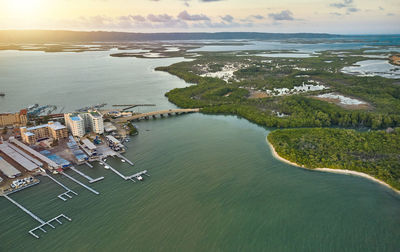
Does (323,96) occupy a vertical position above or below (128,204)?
above

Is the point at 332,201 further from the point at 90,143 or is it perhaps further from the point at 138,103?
the point at 138,103

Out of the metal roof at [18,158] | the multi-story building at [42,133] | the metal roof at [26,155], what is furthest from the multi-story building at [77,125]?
the metal roof at [18,158]

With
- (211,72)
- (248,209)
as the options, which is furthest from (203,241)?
(211,72)

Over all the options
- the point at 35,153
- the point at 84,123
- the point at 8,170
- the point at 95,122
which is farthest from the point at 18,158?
the point at 95,122

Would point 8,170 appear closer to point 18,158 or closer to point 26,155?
point 18,158

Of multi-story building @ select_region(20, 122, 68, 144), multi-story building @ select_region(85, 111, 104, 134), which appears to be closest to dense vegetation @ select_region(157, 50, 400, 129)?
multi-story building @ select_region(85, 111, 104, 134)

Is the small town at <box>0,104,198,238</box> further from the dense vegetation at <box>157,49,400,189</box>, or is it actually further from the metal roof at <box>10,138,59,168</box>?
the dense vegetation at <box>157,49,400,189</box>
